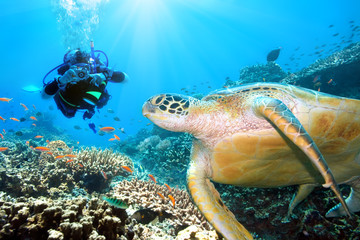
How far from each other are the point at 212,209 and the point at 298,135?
4.39ft

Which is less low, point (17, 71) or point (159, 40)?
point (17, 71)

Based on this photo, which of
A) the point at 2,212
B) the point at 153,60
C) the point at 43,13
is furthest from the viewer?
the point at 153,60

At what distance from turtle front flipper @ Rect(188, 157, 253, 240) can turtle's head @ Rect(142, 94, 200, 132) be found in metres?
0.79

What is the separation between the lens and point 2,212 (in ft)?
5.07

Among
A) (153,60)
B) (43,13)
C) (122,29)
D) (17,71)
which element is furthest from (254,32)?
(17,71)

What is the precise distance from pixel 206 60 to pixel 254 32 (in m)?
24.2

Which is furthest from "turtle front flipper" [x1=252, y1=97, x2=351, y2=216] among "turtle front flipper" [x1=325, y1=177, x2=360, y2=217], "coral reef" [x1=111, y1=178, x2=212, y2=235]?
"coral reef" [x1=111, y1=178, x2=212, y2=235]

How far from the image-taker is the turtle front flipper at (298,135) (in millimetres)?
1413

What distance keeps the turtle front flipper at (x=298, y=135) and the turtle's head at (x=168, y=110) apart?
923mm

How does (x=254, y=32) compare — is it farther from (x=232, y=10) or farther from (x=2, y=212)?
(x=2, y=212)

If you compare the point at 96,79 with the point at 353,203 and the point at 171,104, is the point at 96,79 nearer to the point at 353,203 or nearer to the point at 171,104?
the point at 171,104

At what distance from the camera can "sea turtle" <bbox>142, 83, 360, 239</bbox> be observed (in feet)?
6.54

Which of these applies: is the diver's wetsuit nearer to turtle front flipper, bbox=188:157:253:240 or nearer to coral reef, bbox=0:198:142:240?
coral reef, bbox=0:198:142:240

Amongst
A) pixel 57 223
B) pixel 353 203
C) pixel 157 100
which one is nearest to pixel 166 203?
pixel 57 223
